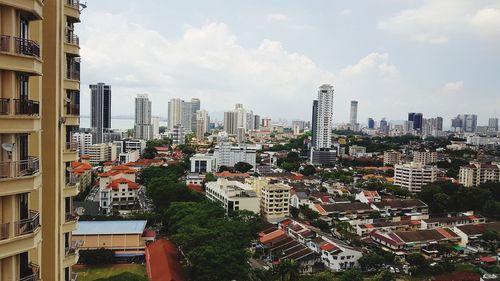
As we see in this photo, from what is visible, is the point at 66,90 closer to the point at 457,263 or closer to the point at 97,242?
the point at 97,242

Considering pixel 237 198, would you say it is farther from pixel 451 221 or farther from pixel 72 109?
pixel 72 109

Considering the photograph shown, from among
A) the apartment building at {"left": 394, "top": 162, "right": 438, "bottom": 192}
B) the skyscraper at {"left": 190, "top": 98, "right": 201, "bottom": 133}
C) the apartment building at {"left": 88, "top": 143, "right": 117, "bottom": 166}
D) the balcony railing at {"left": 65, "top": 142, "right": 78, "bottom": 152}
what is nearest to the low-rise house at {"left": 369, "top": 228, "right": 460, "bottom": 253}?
the apartment building at {"left": 394, "top": 162, "right": 438, "bottom": 192}

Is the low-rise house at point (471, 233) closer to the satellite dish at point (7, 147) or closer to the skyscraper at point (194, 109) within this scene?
the satellite dish at point (7, 147)

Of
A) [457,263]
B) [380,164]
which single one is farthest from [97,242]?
[380,164]

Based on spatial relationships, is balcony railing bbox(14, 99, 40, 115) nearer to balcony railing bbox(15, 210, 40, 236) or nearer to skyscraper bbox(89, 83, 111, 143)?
balcony railing bbox(15, 210, 40, 236)

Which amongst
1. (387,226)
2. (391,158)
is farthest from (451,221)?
(391,158)
